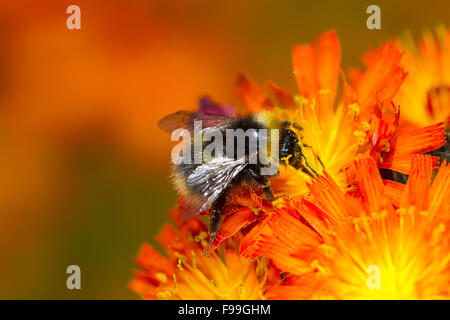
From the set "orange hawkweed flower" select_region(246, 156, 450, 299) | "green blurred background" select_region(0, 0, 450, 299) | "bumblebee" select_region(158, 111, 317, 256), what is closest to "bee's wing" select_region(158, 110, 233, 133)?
"bumblebee" select_region(158, 111, 317, 256)

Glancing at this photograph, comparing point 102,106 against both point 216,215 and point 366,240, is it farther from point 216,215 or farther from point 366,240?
point 366,240

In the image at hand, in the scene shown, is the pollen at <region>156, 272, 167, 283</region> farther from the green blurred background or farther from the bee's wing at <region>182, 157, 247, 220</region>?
the green blurred background

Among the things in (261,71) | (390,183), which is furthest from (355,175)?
(261,71)

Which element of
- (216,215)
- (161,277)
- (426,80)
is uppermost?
(426,80)

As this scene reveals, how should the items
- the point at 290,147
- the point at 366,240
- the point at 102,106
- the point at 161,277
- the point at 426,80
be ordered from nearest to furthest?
the point at 366,240, the point at 290,147, the point at 161,277, the point at 426,80, the point at 102,106

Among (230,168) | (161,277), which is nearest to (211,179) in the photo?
(230,168)

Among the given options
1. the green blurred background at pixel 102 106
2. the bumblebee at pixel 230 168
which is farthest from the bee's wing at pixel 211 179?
the green blurred background at pixel 102 106
